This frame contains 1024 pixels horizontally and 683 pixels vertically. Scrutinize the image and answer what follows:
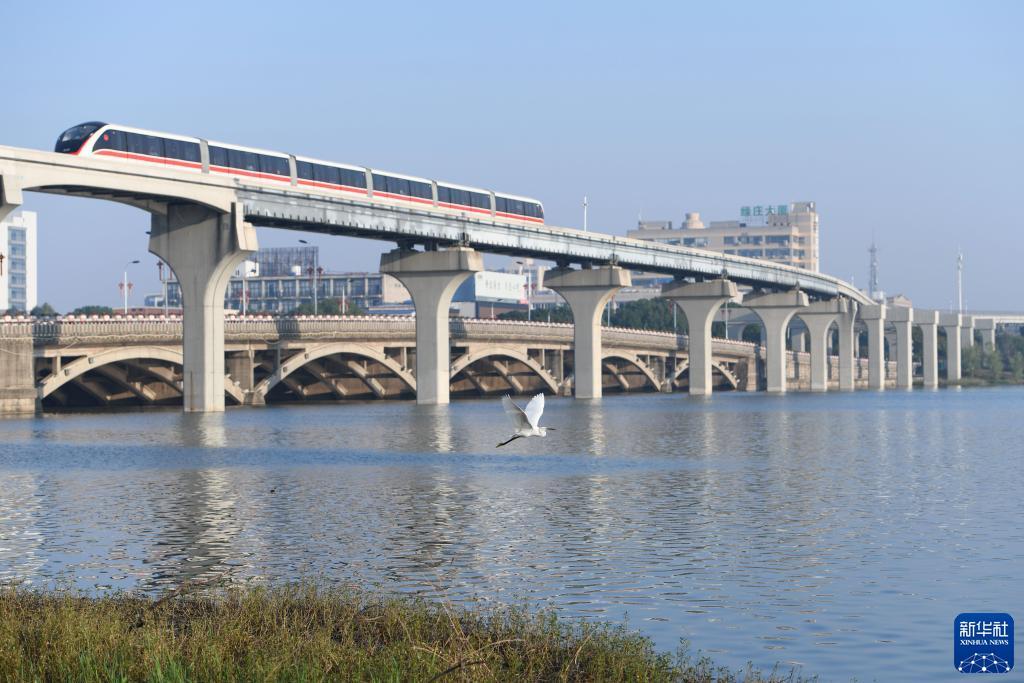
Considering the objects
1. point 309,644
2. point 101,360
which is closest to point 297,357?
point 101,360

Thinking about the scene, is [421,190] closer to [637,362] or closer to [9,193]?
[9,193]

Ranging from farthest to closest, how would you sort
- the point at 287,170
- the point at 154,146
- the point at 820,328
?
the point at 820,328 → the point at 287,170 → the point at 154,146

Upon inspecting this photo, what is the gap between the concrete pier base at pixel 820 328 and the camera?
626ft

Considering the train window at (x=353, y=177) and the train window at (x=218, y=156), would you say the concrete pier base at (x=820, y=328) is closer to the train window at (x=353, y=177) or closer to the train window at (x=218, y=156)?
the train window at (x=353, y=177)

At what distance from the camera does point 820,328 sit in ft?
643

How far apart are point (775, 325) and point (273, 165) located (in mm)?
96618

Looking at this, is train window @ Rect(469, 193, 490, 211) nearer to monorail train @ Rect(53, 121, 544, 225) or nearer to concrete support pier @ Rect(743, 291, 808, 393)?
monorail train @ Rect(53, 121, 544, 225)

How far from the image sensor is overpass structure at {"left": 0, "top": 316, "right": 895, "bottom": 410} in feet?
319

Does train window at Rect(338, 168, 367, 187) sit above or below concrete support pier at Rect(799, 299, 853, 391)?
above

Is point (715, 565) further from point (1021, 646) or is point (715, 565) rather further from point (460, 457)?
point (460, 457)

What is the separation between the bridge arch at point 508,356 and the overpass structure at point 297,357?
0.16 metres

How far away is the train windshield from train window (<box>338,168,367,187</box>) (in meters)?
21.6

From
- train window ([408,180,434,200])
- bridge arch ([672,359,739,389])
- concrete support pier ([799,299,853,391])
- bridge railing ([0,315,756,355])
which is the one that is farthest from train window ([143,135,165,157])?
concrete support pier ([799,299,853,391])

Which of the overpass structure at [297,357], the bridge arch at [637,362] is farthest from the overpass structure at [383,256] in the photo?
the bridge arch at [637,362]
